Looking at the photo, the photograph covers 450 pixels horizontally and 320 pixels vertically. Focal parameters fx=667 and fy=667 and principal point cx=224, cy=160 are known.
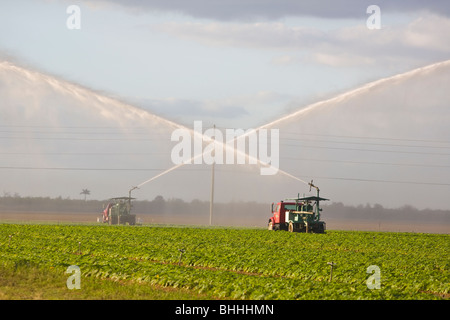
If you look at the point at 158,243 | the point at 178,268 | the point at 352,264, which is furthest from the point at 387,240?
the point at 178,268

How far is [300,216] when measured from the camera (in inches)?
2265

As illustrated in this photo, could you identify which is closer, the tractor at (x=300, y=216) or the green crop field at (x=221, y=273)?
the green crop field at (x=221, y=273)

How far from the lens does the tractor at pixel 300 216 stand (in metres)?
57.1

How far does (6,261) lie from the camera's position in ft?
87.1

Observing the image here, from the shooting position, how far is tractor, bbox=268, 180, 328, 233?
5706cm
